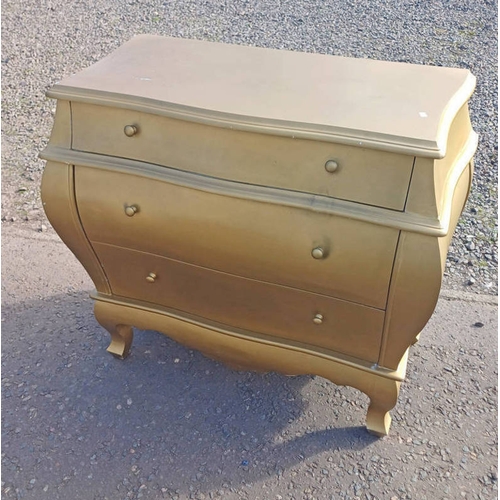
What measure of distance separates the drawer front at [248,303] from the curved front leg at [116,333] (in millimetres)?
171

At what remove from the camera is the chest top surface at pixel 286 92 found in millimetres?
1312

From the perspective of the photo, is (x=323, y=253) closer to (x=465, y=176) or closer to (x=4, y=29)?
(x=465, y=176)

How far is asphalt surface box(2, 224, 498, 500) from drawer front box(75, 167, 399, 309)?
64cm

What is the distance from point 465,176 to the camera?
5.71 ft

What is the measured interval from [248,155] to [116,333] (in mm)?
997

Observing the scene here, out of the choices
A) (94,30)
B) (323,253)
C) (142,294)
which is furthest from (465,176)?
(94,30)

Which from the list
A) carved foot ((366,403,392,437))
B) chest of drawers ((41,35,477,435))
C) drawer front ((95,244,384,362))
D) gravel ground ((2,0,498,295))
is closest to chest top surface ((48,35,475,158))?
chest of drawers ((41,35,477,435))

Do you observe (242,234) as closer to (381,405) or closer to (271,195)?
(271,195)

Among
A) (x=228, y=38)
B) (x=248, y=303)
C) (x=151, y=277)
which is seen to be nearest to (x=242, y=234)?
(x=248, y=303)

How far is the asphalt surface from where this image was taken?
1.71 meters

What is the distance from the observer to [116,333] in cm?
203

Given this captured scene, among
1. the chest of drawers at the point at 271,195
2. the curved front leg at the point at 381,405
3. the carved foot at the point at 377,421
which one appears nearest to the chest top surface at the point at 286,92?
the chest of drawers at the point at 271,195

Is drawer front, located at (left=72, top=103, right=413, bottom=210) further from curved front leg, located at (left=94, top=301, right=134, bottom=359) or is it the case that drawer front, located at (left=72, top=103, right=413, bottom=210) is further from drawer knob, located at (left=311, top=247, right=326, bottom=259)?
curved front leg, located at (left=94, top=301, right=134, bottom=359)

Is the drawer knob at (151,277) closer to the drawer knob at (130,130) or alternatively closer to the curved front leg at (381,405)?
the drawer knob at (130,130)
